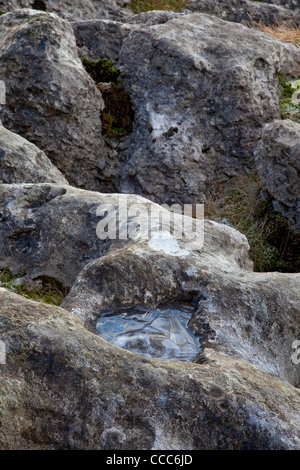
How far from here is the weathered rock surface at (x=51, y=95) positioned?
6.78m

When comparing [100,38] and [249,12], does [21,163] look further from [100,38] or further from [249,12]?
[249,12]

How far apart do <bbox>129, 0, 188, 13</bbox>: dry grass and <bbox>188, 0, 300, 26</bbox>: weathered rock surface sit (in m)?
0.65

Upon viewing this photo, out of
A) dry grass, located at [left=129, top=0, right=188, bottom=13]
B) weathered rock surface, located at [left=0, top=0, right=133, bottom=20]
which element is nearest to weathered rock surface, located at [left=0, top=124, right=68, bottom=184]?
weathered rock surface, located at [left=0, top=0, right=133, bottom=20]

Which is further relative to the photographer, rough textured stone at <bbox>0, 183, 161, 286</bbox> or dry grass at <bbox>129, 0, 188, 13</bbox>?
dry grass at <bbox>129, 0, 188, 13</bbox>

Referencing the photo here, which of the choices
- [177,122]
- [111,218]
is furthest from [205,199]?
[111,218]

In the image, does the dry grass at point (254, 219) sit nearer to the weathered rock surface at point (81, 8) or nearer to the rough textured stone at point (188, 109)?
the rough textured stone at point (188, 109)

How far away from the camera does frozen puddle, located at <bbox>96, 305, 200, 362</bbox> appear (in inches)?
126

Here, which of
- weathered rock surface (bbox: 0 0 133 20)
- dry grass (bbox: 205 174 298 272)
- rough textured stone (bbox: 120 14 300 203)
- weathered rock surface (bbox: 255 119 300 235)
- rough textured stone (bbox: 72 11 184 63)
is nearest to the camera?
weathered rock surface (bbox: 255 119 300 235)

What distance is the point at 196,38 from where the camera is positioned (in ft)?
25.1

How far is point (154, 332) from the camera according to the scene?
11.0 ft

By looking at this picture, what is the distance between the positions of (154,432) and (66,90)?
5.49 metres

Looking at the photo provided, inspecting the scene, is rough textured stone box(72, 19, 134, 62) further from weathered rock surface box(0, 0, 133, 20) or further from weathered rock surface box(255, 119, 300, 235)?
weathered rock surface box(255, 119, 300, 235)

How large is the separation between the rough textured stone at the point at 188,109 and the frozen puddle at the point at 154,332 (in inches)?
154

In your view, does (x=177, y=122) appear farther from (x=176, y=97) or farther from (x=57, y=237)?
(x=57, y=237)
